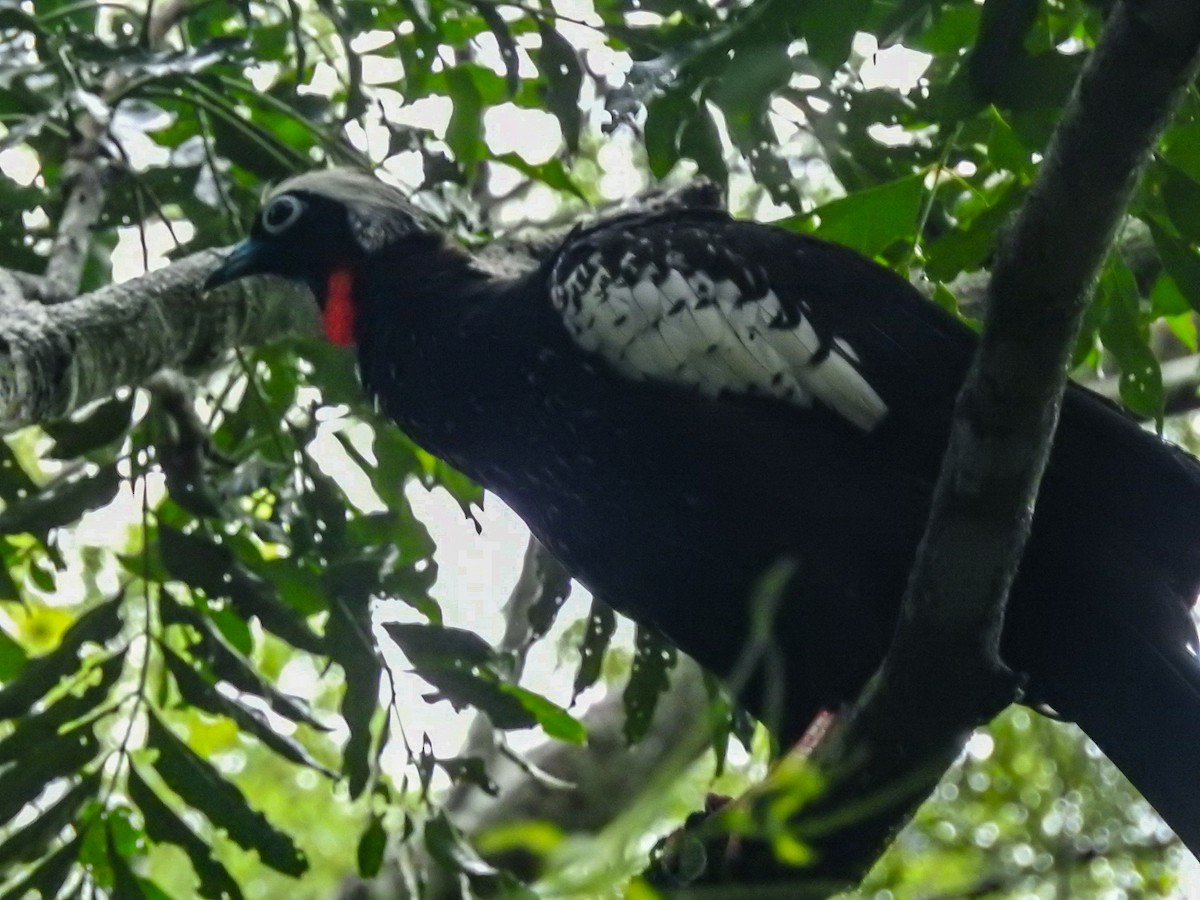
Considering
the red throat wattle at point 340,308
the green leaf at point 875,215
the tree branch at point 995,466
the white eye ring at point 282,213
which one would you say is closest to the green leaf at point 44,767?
the red throat wattle at point 340,308

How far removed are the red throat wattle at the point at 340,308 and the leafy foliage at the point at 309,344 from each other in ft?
0.69

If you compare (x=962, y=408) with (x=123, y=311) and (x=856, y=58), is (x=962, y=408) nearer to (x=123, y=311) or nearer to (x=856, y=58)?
(x=123, y=311)

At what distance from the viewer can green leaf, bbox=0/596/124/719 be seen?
2816 mm

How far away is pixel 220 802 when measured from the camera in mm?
2803

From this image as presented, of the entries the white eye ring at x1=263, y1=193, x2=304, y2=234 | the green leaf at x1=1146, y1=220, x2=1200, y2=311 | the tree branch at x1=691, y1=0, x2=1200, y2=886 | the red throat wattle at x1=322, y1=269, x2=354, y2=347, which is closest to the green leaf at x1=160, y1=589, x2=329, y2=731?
the red throat wattle at x1=322, y1=269, x2=354, y2=347

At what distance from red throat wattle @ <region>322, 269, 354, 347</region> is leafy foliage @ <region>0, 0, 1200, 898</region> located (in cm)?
21

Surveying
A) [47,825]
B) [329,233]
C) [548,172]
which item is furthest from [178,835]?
[548,172]

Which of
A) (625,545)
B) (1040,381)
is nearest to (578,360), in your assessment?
(625,545)

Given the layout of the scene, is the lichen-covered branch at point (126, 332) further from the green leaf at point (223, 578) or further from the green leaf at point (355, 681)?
the green leaf at point (355, 681)

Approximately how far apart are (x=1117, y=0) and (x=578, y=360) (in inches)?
48.2

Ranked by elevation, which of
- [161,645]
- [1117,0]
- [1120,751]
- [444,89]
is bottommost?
[161,645]

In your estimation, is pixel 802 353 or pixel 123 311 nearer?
pixel 802 353

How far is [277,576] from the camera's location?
306 cm

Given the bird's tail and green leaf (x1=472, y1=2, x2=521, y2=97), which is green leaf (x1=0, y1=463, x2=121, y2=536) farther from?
the bird's tail
